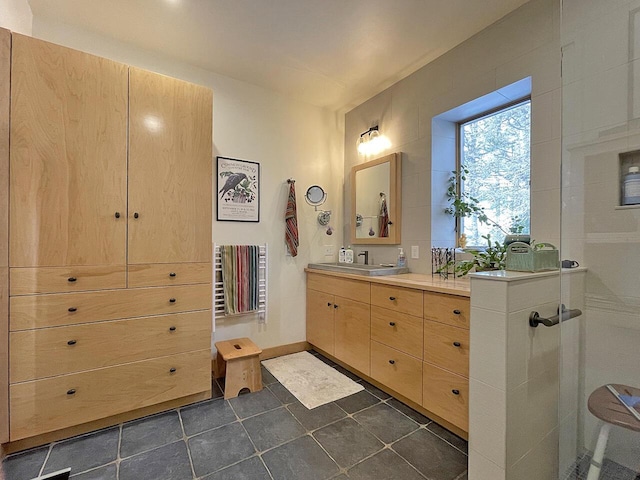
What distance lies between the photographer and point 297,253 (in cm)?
311

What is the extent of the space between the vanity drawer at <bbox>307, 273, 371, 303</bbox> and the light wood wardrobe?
1.12m

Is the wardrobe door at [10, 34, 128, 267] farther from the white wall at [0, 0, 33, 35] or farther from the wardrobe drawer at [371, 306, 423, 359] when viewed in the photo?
the wardrobe drawer at [371, 306, 423, 359]

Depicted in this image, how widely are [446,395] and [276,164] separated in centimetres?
242

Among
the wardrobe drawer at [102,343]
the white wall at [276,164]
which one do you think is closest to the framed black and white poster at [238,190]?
the white wall at [276,164]

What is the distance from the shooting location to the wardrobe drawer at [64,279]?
1.62 m

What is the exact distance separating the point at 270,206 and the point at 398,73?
5.60 feet

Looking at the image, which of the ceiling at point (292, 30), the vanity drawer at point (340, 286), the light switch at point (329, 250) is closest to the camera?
the ceiling at point (292, 30)

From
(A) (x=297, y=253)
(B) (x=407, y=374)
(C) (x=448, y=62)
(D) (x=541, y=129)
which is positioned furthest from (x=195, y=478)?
(C) (x=448, y=62)

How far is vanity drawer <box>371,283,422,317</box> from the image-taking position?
1.94 meters

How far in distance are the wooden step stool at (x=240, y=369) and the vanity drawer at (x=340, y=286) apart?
85cm

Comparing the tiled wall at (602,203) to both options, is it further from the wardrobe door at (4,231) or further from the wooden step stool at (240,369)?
the wardrobe door at (4,231)

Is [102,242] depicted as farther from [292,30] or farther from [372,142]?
[372,142]

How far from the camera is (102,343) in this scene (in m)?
1.81

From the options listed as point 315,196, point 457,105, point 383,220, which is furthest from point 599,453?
point 315,196
